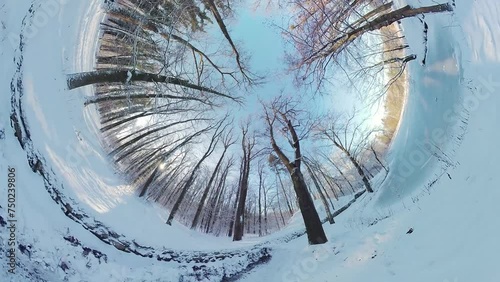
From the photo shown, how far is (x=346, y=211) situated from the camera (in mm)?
8281

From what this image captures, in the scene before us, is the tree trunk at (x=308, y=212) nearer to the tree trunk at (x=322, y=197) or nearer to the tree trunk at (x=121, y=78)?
the tree trunk at (x=322, y=197)

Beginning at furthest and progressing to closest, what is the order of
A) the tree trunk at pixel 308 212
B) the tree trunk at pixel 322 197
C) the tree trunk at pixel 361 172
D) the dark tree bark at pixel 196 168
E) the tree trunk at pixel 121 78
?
the dark tree bark at pixel 196 168
the tree trunk at pixel 361 172
the tree trunk at pixel 121 78
the tree trunk at pixel 322 197
the tree trunk at pixel 308 212

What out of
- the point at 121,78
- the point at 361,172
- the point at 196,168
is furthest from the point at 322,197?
the point at 121,78

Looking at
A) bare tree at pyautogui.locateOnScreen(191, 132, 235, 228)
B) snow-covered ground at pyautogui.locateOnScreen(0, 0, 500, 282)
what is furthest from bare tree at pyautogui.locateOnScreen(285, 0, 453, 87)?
bare tree at pyautogui.locateOnScreen(191, 132, 235, 228)

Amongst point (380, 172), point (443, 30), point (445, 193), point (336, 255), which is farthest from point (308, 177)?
point (443, 30)

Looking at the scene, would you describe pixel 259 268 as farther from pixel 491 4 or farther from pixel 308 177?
pixel 491 4

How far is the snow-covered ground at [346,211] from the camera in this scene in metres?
7.04

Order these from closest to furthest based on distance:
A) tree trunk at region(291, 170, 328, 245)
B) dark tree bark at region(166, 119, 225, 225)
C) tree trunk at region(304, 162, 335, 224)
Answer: tree trunk at region(291, 170, 328, 245) < tree trunk at region(304, 162, 335, 224) < dark tree bark at region(166, 119, 225, 225)

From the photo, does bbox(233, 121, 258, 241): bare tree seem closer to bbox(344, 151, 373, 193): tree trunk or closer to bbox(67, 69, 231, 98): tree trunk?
bbox(67, 69, 231, 98): tree trunk

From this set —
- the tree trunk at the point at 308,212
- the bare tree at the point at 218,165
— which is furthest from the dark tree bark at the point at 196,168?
the tree trunk at the point at 308,212

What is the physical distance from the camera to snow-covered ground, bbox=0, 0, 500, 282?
7.04 meters

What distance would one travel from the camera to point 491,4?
721cm

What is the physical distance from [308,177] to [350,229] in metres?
1.63

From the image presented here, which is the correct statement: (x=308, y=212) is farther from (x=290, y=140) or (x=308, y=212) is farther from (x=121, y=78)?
(x=121, y=78)
